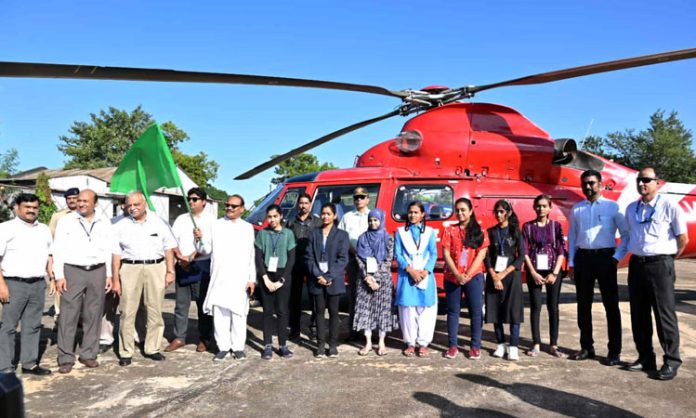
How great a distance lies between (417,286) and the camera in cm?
525

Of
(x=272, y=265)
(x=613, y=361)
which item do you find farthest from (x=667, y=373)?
(x=272, y=265)

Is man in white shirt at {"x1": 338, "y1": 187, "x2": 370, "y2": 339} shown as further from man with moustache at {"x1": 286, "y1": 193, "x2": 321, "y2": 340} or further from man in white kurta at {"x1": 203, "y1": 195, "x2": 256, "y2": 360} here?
man in white kurta at {"x1": 203, "y1": 195, "x2": 256, "y2": 360}

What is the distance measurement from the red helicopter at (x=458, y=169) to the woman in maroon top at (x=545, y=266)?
1.51m

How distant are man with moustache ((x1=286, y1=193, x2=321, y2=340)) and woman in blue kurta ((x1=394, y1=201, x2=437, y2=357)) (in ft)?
3.87

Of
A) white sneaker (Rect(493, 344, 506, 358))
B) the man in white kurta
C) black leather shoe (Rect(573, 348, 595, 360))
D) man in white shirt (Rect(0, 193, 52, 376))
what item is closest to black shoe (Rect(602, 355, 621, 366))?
black leather shoe (Rect(573, 348, 595, 360))

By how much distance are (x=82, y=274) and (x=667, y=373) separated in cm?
555

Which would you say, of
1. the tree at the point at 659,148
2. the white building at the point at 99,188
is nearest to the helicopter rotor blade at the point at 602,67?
the white building at the point at 99,188

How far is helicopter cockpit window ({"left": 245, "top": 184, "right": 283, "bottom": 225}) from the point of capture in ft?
23.3

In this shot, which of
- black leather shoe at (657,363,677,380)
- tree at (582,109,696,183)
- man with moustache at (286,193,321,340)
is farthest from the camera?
tree at (582,109,696,183)

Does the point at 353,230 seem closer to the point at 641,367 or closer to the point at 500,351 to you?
the point at 500,351

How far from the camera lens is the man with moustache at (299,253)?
5.83m

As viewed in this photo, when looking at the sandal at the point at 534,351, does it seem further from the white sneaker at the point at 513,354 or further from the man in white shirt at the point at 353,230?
the man in white shirt at the point at 353,230

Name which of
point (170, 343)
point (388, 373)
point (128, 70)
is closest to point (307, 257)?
point (388, 373)

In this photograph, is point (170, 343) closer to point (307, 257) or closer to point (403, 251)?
point (307, 257)
